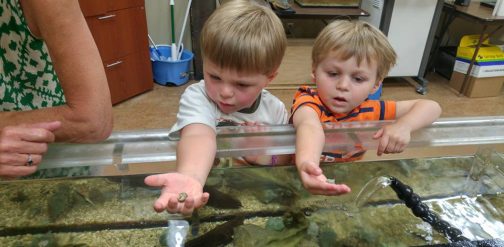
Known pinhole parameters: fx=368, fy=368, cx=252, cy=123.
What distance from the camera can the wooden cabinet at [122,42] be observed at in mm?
2574

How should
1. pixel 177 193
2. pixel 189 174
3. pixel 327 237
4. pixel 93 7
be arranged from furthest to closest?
pixel 93 7, pixel 327 237, pixel 189 174, pixel 177 193

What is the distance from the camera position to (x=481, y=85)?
329 cm

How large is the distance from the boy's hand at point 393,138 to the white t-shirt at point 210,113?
1.01ft

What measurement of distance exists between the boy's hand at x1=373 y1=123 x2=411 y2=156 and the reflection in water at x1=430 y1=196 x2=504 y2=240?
23 cm

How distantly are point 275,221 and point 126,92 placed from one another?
7.61ft

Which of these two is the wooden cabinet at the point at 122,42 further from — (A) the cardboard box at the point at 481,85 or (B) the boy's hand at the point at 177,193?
(A) the cardboard box at the point at 481,85

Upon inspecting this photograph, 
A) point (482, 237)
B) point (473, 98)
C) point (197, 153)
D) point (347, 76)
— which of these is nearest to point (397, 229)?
point (482, 237)

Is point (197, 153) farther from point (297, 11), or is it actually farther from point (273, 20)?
point (297, 11)

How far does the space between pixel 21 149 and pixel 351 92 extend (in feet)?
2.72

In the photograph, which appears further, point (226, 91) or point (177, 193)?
point (226, 91)

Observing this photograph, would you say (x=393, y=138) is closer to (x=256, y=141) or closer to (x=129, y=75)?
(x=256, y=141)

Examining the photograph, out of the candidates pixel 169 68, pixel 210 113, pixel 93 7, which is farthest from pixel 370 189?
pixel 169 68

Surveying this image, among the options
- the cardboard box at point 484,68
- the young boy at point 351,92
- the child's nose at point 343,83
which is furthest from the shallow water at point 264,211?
the cardboard box at point 484,68

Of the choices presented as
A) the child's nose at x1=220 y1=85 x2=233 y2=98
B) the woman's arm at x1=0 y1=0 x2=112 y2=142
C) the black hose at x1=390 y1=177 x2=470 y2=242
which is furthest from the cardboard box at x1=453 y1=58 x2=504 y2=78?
the woman's arm at x1=0 y1=0 x2=112 y2=142
